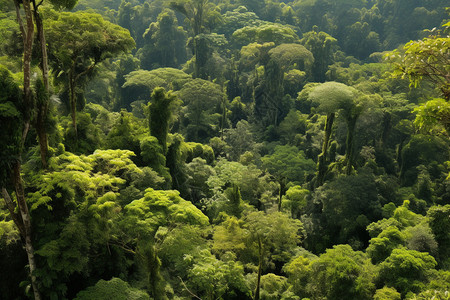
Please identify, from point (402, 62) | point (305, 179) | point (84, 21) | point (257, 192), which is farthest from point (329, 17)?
point (402, 62)

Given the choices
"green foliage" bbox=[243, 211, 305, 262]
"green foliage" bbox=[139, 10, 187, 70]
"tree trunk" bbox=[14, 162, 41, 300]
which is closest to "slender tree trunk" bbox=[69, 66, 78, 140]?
"tree trunk" bbox=[14, 162, 41, 300]

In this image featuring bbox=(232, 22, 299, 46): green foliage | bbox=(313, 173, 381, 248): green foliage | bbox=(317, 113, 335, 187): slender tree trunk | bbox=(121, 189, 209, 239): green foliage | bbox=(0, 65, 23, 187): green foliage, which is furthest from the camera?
bbox=(232, 22, 299, 46): green foliage

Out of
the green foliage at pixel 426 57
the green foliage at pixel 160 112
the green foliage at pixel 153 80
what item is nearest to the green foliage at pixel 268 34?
the green foliage at pixel 153 80

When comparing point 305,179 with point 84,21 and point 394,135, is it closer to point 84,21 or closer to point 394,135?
point 394,135

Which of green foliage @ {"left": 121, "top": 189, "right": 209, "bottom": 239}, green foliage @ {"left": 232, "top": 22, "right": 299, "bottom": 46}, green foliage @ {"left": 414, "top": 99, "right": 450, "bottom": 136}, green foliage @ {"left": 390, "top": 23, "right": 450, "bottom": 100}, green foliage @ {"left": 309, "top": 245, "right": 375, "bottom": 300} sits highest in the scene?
green foliage @ {"left": 390, "top": 23, "right": 450, "bottom": 100}

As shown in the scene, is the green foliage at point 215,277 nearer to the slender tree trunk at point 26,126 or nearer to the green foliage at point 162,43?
the slender tree trunk at point 26,126

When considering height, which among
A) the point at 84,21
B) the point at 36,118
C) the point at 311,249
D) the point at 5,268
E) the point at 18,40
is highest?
the point at 84,21

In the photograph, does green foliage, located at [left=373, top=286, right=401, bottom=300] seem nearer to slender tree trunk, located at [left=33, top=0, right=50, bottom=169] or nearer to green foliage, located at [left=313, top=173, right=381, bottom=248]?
green foliage, located at [left=313, top=173, right=381, bottom=248]
